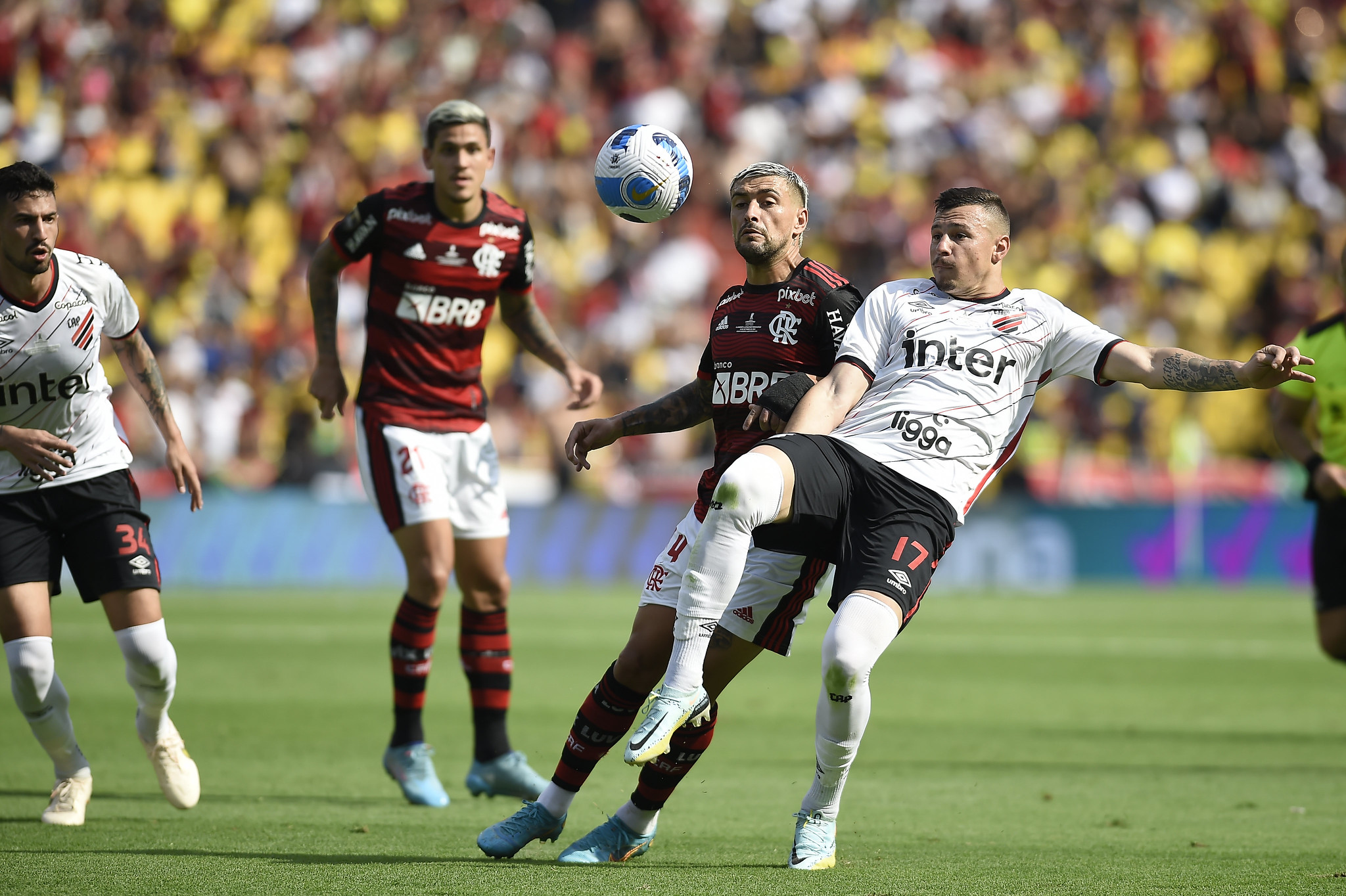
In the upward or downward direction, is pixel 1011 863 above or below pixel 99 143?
below

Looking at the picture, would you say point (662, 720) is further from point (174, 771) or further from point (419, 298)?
point (419, 298)

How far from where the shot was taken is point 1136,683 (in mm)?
11844

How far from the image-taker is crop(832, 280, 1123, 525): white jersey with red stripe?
18.5ft

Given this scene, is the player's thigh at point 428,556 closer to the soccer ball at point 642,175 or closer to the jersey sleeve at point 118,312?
the jersey sleeve at point 118,312

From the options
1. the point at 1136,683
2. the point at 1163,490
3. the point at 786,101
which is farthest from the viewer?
the point at 786,101

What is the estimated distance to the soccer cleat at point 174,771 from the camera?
21.1 ft

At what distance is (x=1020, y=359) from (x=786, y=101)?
20157mm

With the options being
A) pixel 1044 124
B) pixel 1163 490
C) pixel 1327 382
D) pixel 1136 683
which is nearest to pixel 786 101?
pixel 1044 124

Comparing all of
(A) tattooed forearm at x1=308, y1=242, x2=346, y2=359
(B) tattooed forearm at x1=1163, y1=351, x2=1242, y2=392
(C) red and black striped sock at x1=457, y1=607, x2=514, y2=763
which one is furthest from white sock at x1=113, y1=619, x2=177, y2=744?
(B) tattooed forearm at x1=1163, y1=351, x2=1242, y2=392

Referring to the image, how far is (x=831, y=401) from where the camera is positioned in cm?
551

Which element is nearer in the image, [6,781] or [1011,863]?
[1011,863]

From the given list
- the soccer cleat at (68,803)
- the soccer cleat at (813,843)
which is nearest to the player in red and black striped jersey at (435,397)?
the soccer cleat at (68,803)

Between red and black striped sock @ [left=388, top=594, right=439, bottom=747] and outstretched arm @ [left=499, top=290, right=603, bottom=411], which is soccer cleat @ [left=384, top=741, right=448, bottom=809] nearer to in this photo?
red and black striped sock @ [left=388, top=594, right=439, bottom=747]

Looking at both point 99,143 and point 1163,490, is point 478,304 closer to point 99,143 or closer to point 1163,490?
point 1163,490
